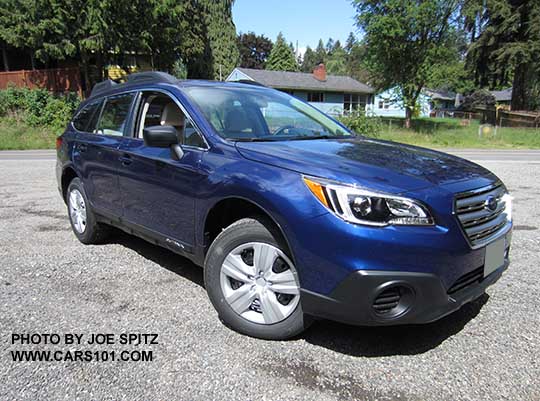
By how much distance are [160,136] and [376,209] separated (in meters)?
1.65

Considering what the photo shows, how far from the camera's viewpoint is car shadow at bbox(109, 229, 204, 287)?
155 inches

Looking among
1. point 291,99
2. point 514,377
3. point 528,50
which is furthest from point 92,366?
point 528,50

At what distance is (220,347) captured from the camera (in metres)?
2.69

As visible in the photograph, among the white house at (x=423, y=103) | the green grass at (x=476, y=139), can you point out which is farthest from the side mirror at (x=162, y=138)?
the white house at (x=423, y=103)

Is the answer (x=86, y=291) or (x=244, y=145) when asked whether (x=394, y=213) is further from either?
(x=86, y=291)

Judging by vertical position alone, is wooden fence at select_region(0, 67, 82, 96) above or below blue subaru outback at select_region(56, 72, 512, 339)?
above

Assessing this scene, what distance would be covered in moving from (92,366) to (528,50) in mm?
42921

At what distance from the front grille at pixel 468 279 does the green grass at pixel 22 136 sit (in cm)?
2016

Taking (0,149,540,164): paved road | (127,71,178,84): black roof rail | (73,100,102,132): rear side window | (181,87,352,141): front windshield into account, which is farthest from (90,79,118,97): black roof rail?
(0,149,540,164): paved road

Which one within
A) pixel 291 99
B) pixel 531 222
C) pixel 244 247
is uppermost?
pixel 291 99

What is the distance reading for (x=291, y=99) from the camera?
4324mm

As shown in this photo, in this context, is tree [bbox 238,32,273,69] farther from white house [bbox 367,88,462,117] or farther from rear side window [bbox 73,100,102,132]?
rear side window [bbox 73,100,102,132]

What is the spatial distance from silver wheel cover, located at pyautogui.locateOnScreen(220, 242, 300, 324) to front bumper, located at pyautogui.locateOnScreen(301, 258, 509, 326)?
0.19m

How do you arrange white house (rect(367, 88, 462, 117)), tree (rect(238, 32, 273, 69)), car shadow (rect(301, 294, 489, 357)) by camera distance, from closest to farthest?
car shadow (rect(301, 294, 489, 357))
white house (rect(367, 88, 462, 117))
tree (rect(238, 32, 273, 69))
